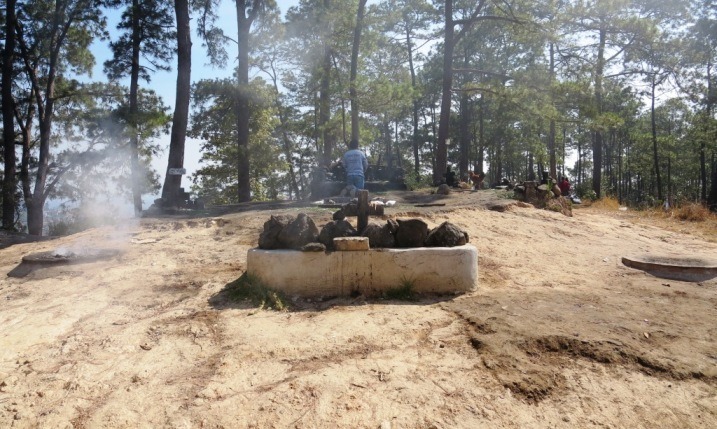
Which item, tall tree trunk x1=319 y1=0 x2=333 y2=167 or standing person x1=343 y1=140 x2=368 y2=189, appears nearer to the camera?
standing person x1=343 y1=140 x2=368 y2=189

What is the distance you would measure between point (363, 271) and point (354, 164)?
5966mm

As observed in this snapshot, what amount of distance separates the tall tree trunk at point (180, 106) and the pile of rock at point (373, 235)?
806cm

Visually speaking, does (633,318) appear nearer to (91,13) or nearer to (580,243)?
(580,243)

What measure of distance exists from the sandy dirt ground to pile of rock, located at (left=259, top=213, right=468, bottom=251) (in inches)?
25.7

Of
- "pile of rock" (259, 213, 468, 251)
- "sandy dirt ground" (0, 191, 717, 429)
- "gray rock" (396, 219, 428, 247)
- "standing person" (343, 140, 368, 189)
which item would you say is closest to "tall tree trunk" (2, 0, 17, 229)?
"standing person" (343, 140, 368, 189)

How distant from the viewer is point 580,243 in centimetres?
712

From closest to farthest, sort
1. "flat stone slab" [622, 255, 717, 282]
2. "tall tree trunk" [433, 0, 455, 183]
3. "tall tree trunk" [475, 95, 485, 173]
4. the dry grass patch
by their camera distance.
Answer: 1. "flat stone slab" [622, 255, 717, 282]
2. the dry grass patch
3. "tall tree trunk" [433, 0, 455, 183]
4. "tall tree trunk" [475, 95, 485, 173]

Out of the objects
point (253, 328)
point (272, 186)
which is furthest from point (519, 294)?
point (272, 186)

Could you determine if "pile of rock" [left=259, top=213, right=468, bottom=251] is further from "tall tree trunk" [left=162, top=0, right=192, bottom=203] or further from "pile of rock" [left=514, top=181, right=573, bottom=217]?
"tall tree trunk" [left=162, top=0, right=192, bottom=203]

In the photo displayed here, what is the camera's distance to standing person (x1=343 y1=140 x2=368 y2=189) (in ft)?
32.8

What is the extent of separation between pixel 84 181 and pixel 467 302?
1750 centimetres

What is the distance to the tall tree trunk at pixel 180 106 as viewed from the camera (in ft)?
38.0

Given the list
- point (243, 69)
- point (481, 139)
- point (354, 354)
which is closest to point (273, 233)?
point (354, 354)

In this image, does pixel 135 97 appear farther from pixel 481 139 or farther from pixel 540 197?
pixel 481 139
